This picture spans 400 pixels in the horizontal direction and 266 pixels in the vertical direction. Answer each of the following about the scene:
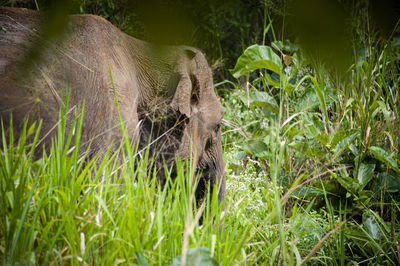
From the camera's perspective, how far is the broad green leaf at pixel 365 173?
2662 millimetres

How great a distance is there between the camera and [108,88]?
198 cm

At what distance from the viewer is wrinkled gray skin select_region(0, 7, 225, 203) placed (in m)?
1.63

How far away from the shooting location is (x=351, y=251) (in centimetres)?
239

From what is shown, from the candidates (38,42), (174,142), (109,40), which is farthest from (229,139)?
(38,42)

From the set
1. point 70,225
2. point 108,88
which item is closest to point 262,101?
point 108,88

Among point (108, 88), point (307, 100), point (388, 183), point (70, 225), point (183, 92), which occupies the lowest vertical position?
point (388, 183)

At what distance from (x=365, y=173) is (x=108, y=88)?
1.65 m

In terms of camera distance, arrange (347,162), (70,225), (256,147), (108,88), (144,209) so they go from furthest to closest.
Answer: (256,147) → (347,162) → (108,88) → (144,209) → (70,225)

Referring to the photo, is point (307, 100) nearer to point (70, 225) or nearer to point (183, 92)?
point (183, 92)

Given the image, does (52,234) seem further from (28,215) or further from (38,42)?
(38,42)

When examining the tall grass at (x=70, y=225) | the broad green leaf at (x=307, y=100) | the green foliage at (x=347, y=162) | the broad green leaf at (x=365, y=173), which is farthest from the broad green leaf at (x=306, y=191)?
the tall grass at (x=70, y=225)

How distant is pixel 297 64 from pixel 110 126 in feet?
5.42

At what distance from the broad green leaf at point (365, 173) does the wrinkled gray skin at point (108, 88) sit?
2.74ft

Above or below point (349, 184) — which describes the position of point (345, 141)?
A: above
